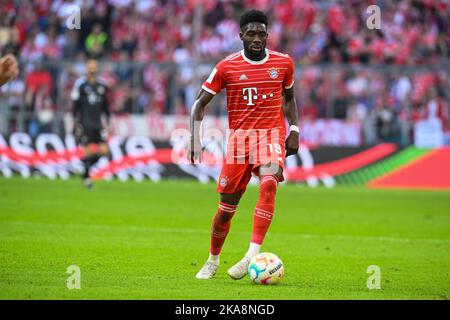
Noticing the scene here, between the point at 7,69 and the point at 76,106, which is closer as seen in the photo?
the point at 7,69

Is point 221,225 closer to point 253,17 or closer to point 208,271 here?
point 208,271

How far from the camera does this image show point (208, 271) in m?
10.2

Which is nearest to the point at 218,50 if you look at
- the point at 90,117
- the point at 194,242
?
the point at 90,117

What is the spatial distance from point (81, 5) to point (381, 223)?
18.6m

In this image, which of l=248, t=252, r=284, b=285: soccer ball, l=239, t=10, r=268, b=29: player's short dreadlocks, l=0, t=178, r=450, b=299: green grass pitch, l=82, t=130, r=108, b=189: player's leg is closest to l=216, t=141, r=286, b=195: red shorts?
l=248, t=252, r=284, b=285: soccer ball

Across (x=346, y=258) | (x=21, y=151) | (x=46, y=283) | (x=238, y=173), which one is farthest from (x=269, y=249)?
(x=21, y=151)

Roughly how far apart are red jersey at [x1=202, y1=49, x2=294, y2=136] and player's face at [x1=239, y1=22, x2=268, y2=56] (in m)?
0.21

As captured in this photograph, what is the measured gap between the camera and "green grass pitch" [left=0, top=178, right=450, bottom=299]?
9.30 meters

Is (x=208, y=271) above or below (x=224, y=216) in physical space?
below

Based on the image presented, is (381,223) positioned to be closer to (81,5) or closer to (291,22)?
(291,22)

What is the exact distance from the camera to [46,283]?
9.29 metres

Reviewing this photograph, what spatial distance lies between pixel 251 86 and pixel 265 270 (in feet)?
6.60

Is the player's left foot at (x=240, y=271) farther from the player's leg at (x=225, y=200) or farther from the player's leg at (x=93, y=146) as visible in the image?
the player's leg at (x=93, y=146)

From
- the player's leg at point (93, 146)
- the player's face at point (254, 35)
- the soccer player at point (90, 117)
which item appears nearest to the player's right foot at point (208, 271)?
the player's face at point (254, 35)
